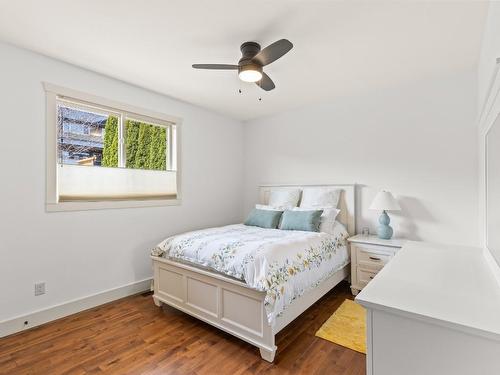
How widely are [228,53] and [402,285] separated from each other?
7.31 feet

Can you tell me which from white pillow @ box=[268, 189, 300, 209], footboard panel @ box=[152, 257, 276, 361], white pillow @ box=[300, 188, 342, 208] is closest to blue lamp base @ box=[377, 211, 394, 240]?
white pillow @ box=[300, 188, 342, 208]

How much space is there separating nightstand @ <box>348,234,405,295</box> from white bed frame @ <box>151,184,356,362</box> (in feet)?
0.76

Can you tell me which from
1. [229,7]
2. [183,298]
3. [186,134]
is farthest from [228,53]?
[183,298]

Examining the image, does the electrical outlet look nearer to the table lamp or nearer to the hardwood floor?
the hardwood floor

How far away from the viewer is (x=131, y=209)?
3082mm

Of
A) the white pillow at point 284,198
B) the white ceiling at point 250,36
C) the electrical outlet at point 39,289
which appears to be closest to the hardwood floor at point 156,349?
the electrical outlet at point 39,289

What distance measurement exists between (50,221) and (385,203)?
3.49m

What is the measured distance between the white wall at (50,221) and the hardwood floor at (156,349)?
0.37 meters

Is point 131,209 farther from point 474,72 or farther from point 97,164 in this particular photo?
point 474,72

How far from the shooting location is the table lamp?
117 inches

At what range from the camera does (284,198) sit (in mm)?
3859

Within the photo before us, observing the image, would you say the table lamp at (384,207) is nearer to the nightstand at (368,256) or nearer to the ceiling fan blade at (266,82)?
the nightstand at (368,256)

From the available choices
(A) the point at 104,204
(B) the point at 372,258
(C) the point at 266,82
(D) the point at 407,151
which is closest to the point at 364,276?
(B) the point at 372,258

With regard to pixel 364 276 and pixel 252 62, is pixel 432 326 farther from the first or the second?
pixel 364 276
